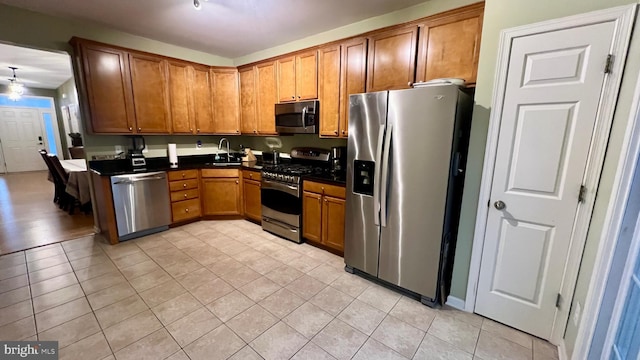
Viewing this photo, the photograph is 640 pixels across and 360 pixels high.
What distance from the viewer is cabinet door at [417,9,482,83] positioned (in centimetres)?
212

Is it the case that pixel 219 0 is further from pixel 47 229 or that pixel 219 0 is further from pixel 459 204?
pixel 47 229

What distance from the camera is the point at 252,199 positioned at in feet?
13.0

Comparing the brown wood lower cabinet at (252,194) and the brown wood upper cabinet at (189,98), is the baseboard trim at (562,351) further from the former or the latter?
the brown wood upper cabinet at (189,98)

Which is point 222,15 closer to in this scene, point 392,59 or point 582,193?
point 392,59

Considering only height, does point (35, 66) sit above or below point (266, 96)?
above

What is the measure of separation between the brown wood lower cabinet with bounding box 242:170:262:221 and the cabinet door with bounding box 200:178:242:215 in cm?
12

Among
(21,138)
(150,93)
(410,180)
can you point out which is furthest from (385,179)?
(21,138)

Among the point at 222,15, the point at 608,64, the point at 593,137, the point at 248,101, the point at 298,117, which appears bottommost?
the point at 593,137

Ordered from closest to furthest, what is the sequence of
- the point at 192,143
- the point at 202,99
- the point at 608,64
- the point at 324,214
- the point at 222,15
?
the point at 608,64 → the point at 222,15 → the point at 324,214 → the point at 202,99 → the point at 192,143

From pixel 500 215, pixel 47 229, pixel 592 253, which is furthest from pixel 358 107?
pixel 47 229

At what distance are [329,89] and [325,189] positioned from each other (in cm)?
122

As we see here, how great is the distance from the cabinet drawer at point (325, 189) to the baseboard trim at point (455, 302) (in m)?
1.35

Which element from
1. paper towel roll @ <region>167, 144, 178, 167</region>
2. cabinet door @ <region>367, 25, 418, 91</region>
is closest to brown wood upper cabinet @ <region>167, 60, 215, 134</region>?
paper towel roll @ <region>167, 144, 178, 167</region>

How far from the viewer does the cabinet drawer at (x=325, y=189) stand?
2837mm
